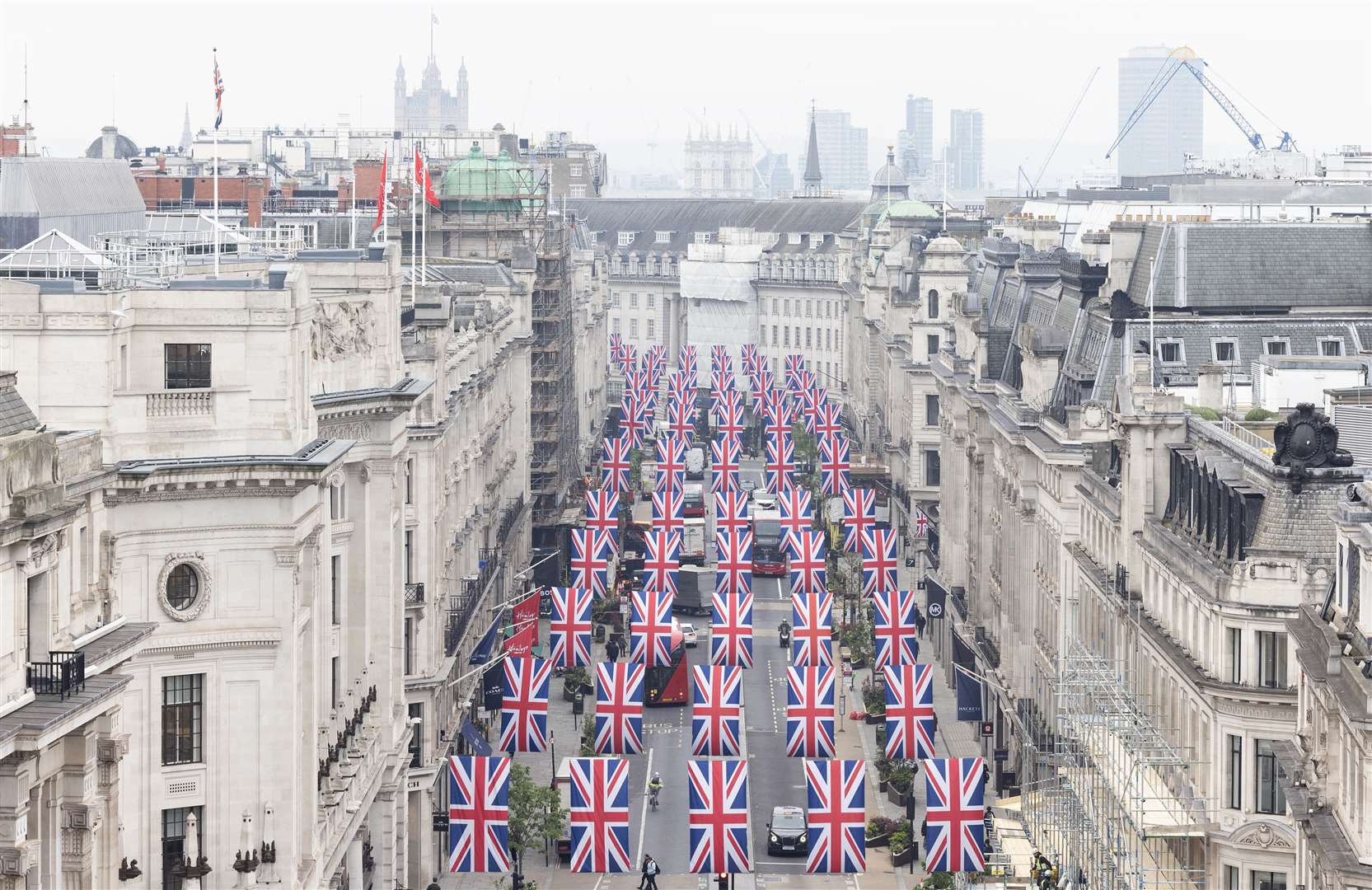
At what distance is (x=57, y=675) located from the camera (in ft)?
183

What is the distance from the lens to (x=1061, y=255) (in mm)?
136000

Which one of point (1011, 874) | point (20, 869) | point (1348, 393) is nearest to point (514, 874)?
point (1011, 874)

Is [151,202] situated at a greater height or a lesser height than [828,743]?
greater

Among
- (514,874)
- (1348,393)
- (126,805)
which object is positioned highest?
(1348,393)

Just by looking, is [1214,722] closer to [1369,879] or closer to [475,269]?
[1369,879]

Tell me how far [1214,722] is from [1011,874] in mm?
16956

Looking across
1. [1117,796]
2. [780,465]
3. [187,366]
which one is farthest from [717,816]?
[780,465]

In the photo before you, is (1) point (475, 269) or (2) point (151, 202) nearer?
(1) point (475, 269)

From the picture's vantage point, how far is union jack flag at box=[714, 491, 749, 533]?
149 metres

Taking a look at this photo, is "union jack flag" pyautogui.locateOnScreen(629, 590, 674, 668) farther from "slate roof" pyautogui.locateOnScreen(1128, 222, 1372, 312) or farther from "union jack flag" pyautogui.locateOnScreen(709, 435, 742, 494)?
"union jack flag" pyautogui.locateOnScreen(709, 435, 742, 494)

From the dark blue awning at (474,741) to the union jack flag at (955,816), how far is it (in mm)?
25168

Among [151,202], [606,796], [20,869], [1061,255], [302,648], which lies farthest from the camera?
[151,202]

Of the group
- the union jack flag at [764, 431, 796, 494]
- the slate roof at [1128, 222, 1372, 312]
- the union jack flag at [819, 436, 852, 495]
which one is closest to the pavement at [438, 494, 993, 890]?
the union jack flag at [819, 436, 852, 495]

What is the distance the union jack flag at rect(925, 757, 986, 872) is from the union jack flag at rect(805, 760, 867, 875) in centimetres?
228
